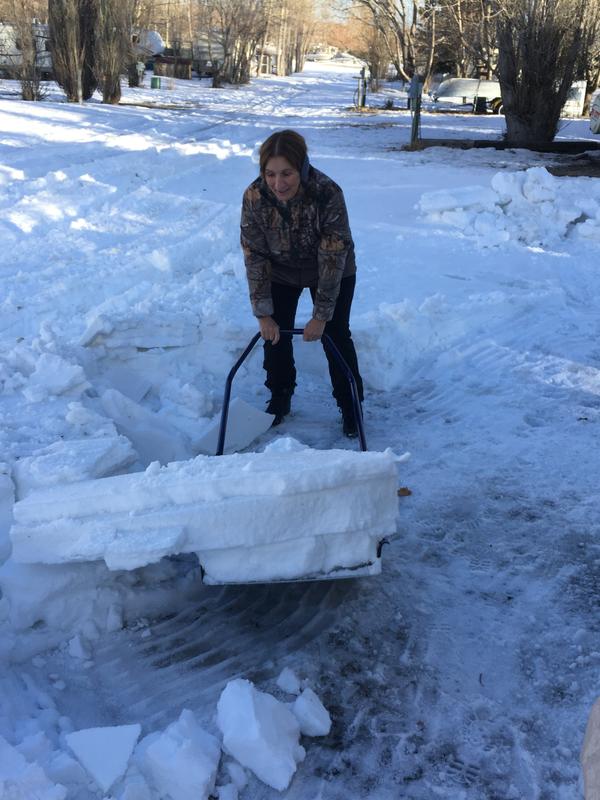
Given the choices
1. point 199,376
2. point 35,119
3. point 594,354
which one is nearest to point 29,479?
point 199,376

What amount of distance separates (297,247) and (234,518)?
162 cm

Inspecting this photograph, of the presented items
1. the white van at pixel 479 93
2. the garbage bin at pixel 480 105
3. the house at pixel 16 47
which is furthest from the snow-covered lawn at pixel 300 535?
the garbage bin at pixel 480 105

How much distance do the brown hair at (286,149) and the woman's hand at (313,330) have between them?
73 centimetres

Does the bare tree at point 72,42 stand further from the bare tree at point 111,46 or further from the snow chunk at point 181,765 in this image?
the snow chunk at point 181,765

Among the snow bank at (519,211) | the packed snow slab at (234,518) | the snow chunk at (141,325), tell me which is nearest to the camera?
the packed snow slab at (234,518)

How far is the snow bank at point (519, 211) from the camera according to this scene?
7.47 metres

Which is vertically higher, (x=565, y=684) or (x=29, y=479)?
(x=29, y=479)

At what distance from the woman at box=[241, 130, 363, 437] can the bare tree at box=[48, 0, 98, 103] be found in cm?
1802

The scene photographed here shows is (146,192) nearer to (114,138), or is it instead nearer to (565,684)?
(114,138)

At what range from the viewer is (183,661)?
255cm

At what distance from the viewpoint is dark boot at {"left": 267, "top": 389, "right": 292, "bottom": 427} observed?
423 cm

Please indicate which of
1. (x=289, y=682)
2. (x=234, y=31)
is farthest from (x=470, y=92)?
(x=289, y=682)

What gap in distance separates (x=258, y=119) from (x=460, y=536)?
1880cm

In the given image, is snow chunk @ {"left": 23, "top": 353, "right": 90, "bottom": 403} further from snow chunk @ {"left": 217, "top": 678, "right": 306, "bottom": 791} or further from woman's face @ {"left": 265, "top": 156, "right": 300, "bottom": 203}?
snow chunk @ {"left": 217, "top": 678, "right": 306, "bottom": 791}
